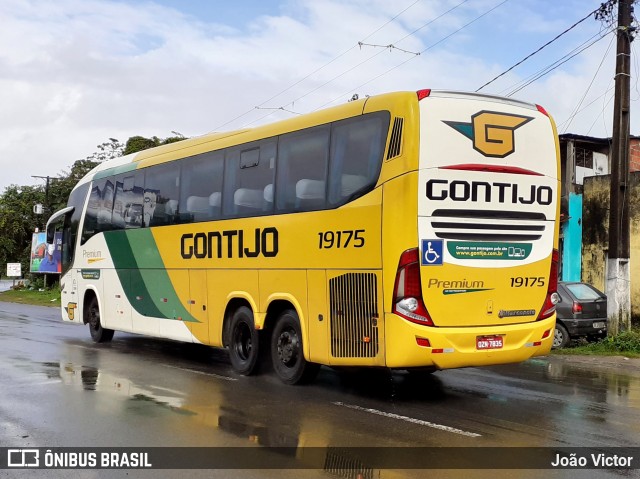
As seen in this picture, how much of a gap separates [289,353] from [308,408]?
1.66 m

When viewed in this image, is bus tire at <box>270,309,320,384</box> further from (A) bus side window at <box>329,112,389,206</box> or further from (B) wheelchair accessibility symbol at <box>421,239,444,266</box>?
(B) wheelchair accessibility symbol at <box>421,239,444,266</box>

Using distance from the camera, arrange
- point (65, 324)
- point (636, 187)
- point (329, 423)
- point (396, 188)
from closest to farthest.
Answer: point (329, 423) < point (396, 188) < point (636, 187) < point (65, 324)

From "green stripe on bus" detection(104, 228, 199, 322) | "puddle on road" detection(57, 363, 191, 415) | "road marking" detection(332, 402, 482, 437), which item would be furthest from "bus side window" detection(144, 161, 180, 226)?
"road marking" detection(332, 402, 482, 437)

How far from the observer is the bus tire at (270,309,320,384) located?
9508 millimetres

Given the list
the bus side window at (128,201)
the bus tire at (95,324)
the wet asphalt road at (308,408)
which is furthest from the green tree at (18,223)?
the wet asphalt road at (308,408)

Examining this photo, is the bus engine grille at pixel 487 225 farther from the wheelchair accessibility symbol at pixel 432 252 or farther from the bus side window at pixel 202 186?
the bus side window at pixel 202 186

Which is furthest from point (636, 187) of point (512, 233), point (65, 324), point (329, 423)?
point (65, 324)

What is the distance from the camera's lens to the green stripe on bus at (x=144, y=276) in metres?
12.6

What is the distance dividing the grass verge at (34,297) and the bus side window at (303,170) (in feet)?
87.8

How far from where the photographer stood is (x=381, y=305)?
805cm

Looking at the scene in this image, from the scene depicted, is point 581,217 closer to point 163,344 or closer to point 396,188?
point 163,344

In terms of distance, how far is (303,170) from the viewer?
31.1 feet

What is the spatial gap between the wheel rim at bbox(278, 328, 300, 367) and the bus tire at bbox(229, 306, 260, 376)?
22.9 inches

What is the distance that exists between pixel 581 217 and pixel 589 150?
4.14 m
